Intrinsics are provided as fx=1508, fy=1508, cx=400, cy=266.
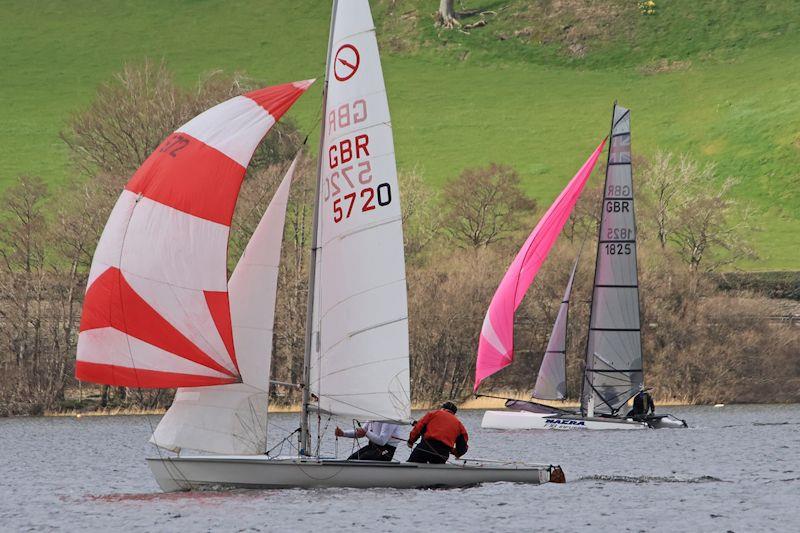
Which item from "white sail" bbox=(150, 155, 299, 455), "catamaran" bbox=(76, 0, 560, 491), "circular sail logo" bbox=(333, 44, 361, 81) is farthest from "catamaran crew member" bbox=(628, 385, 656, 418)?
"circular sail logo" bbox=(333, 44, 361, 81)

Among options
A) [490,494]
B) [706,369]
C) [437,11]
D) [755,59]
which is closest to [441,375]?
[706,369]

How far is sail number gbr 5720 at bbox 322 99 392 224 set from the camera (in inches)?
859

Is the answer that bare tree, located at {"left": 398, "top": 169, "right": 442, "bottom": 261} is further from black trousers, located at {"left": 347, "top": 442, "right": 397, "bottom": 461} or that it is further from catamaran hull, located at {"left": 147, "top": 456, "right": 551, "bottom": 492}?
catamaran hull, located at {"left": 147, "top": 456, "right": 551, "bottom": 492}

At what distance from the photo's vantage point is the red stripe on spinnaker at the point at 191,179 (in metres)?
20.9

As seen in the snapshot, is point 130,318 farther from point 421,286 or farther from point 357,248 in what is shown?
point 421,286

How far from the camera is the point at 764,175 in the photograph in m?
84.6

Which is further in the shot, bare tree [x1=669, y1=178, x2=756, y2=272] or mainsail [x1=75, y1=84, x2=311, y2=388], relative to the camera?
bare tree [x1=669, y1=178, x2=756, y2=272]

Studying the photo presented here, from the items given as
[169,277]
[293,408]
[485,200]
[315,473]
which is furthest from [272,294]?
[485,200]

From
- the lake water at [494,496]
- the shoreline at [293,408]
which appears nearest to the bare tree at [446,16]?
the shoreline at [293,408]

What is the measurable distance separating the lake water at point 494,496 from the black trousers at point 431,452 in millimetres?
595

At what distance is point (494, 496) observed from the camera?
24.5m

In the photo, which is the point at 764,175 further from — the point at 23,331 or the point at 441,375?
the point at 23,331

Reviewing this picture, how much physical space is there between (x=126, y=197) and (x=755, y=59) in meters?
84.7

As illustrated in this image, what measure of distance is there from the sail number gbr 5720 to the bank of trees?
92.7 feet
